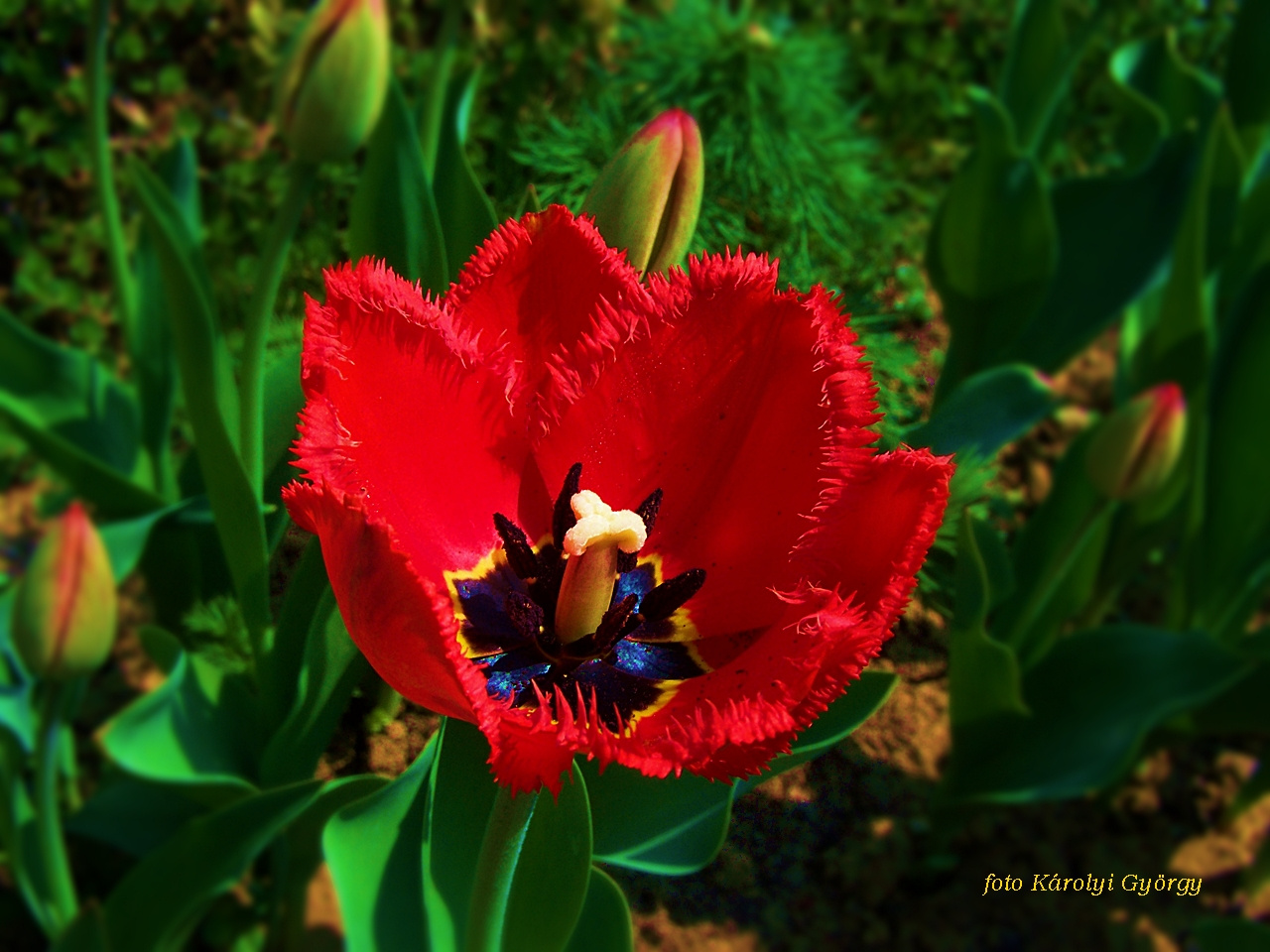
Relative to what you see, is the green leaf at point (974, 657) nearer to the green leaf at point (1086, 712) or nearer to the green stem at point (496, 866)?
the green leaf at point (1086, 712)

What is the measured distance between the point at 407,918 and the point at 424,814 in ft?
0.31

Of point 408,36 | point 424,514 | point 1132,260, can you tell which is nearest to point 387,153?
point 424,514

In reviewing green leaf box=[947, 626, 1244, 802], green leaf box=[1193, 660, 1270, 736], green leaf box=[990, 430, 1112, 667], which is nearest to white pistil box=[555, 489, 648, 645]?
green leaf box=[947, 626, 1244, 802]

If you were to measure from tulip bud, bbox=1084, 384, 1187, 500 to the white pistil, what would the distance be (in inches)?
24.7

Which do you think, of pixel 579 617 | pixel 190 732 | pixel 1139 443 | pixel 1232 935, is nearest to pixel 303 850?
pixel 190 732

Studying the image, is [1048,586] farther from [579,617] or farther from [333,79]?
[333,79]

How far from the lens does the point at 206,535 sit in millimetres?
1100

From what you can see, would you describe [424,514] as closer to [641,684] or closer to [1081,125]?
[641,684]

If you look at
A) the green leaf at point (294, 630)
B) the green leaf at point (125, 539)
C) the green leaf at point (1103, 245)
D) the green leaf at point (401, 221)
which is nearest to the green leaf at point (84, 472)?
the green leaf at point (125, 539)

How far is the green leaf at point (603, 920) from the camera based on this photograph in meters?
0.71

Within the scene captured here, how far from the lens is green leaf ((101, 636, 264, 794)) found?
0.71 m

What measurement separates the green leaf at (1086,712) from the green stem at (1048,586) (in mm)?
55

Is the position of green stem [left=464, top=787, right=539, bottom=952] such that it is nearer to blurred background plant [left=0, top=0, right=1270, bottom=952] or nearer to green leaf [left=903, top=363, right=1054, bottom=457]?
blurred background plant [left=0, top=0, right=1270, bottom=952]

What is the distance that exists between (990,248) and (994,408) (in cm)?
55
